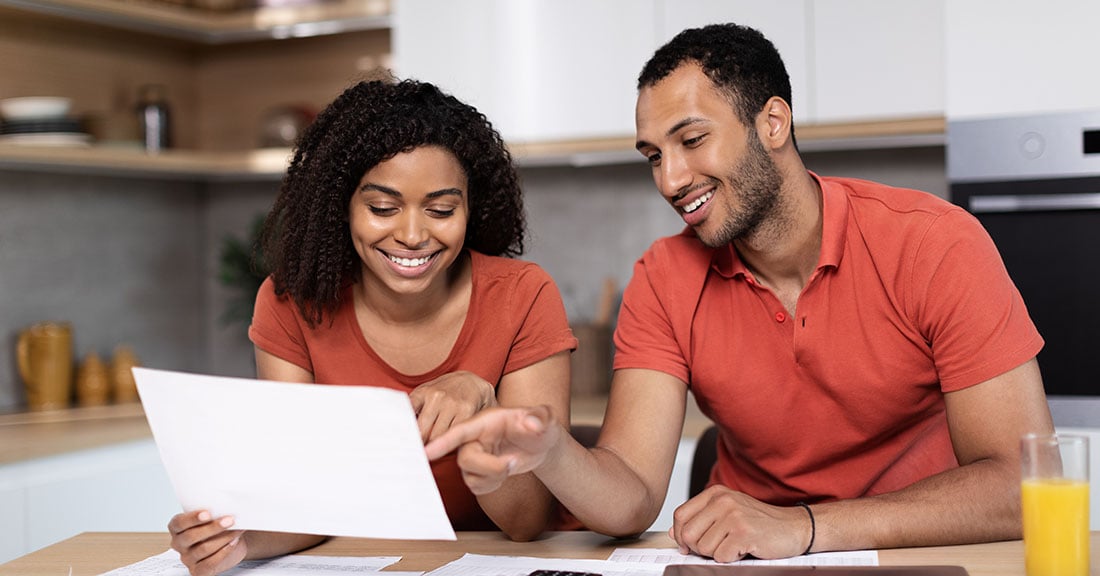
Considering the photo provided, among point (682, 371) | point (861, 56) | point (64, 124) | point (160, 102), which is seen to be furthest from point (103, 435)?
point (861, 56)

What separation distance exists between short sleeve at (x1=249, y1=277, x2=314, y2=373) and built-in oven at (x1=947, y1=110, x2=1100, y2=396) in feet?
5.11

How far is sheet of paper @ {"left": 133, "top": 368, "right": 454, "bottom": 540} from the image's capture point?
1049mm

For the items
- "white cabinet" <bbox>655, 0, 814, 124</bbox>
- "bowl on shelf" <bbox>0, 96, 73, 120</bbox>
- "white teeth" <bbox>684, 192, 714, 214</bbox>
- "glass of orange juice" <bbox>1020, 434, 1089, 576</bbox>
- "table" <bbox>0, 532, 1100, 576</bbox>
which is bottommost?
"table" <bbox>0, 532, 1100, 576</bbox>

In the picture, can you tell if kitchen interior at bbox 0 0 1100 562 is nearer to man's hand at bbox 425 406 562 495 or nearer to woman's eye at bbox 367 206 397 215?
woman's eye at bbox 367 206 397 215

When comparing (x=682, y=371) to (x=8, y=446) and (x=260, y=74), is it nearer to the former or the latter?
(x=8, y=446)

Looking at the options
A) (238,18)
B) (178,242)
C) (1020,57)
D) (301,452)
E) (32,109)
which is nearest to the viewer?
(301,452)

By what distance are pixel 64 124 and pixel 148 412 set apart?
1978mm

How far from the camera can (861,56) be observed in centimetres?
273

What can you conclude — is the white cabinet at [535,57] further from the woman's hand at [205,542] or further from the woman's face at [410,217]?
the woman's hand at [205,542]

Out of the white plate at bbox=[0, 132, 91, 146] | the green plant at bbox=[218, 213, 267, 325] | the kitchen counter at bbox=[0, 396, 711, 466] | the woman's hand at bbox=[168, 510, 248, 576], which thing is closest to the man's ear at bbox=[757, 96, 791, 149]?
the woman's hand at bbox=[168, 510, 248, 576]

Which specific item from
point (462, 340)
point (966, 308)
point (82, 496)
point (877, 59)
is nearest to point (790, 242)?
point (966, 308)

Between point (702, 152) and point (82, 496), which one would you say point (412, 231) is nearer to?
point (702, 152)

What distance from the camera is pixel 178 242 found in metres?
3.66

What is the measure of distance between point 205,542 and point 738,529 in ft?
1.94
